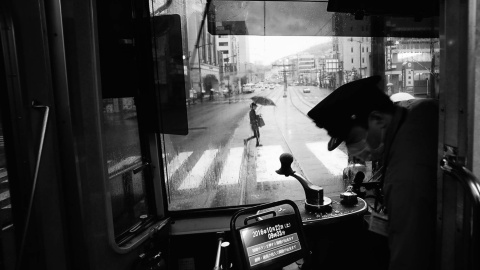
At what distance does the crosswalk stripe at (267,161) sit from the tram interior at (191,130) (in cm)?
1

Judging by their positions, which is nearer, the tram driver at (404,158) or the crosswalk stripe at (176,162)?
the tram driver at (404,158)

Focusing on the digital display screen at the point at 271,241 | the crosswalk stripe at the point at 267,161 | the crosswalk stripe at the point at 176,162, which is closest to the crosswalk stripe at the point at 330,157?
the crosswalk stripe at the point at 267,161

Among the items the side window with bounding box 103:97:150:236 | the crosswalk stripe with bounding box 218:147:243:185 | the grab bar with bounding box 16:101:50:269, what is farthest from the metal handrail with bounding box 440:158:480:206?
the crosswalk stripe with bounding box 218:147:243:185

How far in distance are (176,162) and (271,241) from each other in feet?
3.54

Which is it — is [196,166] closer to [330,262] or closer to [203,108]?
[203,108]

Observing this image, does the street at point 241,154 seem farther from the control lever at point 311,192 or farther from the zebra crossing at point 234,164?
the control lever at point 311,192

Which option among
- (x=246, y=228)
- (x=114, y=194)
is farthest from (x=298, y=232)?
(x=114, y=194)

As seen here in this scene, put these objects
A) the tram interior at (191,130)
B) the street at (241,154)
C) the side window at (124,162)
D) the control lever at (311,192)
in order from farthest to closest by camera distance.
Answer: the street at (241,154) → the control lever at (311,192) → the side window at (124,162) → the tram interior at (191,130)

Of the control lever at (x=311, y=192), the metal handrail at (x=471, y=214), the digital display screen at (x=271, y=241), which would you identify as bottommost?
the digital display screen at (x=271, y=241)

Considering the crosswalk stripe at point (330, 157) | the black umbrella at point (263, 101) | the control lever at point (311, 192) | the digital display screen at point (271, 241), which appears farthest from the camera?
the crosswalk stripe at point (330, 157)

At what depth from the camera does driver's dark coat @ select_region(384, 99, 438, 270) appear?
127 centimetres

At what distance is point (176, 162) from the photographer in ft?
8.87

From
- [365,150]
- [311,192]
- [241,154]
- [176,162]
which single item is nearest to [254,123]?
[241,154]

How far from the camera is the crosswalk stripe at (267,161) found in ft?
10.1
